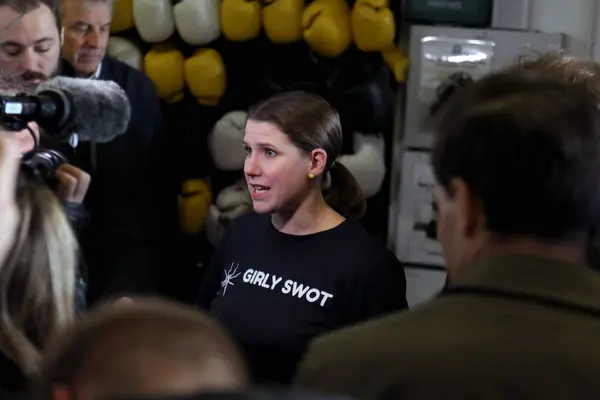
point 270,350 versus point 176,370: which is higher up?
point 176,370

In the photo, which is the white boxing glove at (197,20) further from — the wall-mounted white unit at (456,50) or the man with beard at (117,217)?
the wall-mounted white unit at (456,50)

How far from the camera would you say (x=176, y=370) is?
20.2 inches

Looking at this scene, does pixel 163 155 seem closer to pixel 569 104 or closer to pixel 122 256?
pixel 122 256

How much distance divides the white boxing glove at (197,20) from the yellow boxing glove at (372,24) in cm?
38

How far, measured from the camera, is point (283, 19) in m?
2.27

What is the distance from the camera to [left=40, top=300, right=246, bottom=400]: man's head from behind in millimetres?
507

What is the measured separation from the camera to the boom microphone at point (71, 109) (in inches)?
41.0

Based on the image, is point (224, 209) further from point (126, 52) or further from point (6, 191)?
point (6, 191)

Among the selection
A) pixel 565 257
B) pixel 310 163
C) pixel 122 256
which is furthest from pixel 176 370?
pixel 122 256

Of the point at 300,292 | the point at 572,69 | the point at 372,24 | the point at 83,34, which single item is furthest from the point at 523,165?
the point at 372,24

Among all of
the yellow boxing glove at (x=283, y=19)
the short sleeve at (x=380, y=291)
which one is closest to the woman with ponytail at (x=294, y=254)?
the short sleeve at (x=380, y=291)

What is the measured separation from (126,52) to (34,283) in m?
1.51

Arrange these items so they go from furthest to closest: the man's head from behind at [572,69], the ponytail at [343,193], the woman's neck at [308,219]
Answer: the ponytail at [343,193] < the woman's neck at [308,219] < the man's head from behind at [572,69]

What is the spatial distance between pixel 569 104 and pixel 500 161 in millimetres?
83
